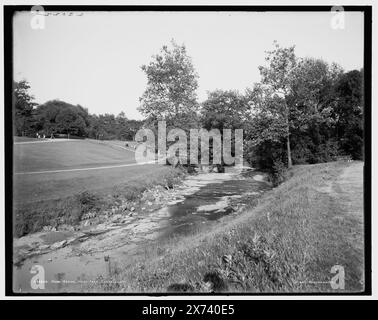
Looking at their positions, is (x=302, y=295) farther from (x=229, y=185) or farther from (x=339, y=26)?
(x=229, y=185)

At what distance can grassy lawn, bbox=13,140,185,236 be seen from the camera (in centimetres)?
604

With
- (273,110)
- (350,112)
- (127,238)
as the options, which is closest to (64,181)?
(127,238)

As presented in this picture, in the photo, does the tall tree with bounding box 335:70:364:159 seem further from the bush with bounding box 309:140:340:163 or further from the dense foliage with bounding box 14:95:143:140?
the dense foliage with bounding box 14:95:143:140

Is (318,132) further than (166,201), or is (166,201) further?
(166,201)

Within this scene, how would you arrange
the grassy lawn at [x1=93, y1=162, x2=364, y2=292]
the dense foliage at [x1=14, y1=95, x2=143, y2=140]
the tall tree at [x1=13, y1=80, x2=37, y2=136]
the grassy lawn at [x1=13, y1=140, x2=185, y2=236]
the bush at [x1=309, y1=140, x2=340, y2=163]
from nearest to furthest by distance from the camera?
the grassy lawn at [x1=93, y1=162, x2=364, y2=292] < the tall tree at [x1=13, y1=80, x2=37, y2=136] < the dense foliage at [x1=14, y1=95, x2=143, y2=140] < the grassy lawn at [x1=13, y1=140, x2=185, y2=236] < the bush at [x1=309, y1=140, x2=340, y2=163]

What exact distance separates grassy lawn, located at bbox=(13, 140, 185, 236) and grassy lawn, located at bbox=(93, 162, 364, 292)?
3401 millimetres

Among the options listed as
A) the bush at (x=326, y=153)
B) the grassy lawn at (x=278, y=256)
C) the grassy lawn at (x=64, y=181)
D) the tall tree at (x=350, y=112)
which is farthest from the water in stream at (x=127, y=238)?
the tall tree at (x=350, y=112)

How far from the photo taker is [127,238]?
887 centimetres

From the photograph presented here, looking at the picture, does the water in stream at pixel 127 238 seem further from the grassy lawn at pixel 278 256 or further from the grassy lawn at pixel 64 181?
the grassy lawn at pixel 64 181

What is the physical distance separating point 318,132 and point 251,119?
238cm

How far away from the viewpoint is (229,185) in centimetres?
1709

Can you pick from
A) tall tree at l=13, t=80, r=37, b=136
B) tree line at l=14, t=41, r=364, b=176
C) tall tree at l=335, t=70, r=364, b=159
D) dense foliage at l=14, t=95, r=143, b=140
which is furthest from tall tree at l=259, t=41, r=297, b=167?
tall tree at l=13, t=80, r=37, b=136
